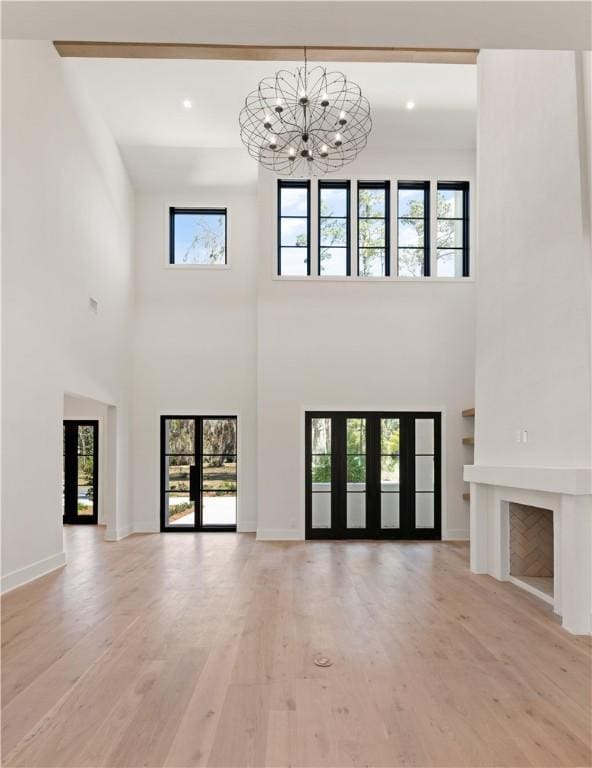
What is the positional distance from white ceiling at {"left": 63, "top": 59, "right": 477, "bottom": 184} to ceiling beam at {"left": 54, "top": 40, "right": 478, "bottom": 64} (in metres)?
0.25

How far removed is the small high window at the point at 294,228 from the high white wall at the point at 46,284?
99.5 inches

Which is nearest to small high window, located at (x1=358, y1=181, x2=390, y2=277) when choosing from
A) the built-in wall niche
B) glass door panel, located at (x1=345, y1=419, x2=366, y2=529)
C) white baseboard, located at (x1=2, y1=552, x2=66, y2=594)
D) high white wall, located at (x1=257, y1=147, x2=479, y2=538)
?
high white wall, located at (x1=257, y1=147, x2=479, y2=538)

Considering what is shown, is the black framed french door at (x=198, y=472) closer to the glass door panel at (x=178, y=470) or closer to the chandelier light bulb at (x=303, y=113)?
the glass door panel at (x=178, y=470)

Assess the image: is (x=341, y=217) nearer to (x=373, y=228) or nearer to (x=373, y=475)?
(x=373, y=228)

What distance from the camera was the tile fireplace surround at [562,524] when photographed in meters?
4.21

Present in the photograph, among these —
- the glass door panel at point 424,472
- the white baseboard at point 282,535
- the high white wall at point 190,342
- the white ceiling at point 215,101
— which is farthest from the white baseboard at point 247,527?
the white ceiling at point 215,101

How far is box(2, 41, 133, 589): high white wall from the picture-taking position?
5691 millimetres

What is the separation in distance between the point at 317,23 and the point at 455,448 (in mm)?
Result: 7577

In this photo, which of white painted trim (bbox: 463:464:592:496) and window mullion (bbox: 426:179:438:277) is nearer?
white painted trim (bbox: 463:464:592:496)

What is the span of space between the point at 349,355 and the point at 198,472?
10.5 feet

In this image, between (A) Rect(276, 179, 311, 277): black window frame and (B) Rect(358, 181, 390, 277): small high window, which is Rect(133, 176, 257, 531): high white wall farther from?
(B) Rect(358, 181, 390, 277): small high window

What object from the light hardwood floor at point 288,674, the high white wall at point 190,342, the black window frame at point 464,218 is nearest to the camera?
the light hardwood floor at point 288,674

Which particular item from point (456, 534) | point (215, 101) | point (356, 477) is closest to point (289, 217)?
point (215, 101)

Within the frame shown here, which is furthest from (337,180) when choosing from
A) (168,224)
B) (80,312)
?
(80,312)
